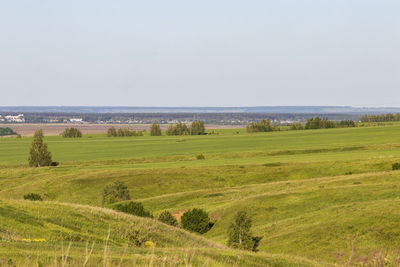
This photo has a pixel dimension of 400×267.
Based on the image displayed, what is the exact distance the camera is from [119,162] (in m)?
109

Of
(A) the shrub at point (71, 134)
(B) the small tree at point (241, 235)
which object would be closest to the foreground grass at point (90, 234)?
(B) the small tree at point (241, 235)

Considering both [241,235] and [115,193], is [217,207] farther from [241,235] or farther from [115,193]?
[241,235]

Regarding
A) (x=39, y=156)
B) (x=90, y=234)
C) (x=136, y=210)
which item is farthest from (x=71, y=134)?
(x=90, y=234)

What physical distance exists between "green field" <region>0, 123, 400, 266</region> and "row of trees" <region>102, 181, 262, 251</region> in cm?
105

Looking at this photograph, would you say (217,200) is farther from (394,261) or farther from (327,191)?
(394,261)

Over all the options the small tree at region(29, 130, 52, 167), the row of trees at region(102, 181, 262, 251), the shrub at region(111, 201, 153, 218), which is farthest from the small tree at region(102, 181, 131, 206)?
the small tree at region(29, 130, 52, 167)

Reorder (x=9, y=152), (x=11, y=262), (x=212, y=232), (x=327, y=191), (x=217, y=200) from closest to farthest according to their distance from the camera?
(x=11, y=262) < (x=212, y=232) < (x=327, y=191) < (x=217, y=200) < (x=9, y=152)

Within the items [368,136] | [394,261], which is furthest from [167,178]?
[368,136]

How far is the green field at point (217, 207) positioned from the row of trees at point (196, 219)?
1.05 meters

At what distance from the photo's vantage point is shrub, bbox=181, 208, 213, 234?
4588 centimetres

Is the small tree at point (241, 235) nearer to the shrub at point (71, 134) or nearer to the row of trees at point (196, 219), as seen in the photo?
the row of trees at point (196, 219)

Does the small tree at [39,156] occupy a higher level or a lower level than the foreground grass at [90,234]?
lower

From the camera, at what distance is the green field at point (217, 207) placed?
16.8 m

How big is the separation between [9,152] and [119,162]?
132 ft
